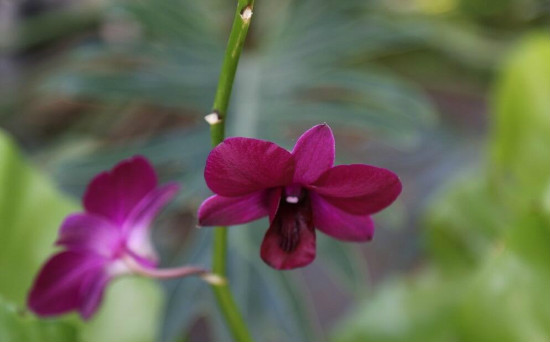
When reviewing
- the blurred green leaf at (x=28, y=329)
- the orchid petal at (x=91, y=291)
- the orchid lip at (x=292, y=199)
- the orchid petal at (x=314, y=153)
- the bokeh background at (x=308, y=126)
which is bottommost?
the bokeh background at (x=308, y=126)

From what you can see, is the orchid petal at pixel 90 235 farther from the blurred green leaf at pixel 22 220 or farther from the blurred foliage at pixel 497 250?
the blurred foliage at pixel 497 250

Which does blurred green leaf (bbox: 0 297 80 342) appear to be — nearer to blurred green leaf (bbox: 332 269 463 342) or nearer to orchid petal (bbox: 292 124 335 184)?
orchid petal (bbox: 292 124 335 184)

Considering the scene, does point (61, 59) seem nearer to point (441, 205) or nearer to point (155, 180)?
point (441, 205)

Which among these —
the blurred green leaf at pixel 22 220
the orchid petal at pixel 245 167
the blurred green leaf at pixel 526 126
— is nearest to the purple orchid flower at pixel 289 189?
the orchid petal at pixel 245 167

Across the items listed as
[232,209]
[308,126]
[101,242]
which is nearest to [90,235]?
[101,242]

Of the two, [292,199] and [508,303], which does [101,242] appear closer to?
[292,199]

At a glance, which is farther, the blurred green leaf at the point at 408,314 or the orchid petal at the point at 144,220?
the blurred green leaf at the point at 408,314

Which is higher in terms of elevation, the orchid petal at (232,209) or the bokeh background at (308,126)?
the orchid petal at (232,209)
